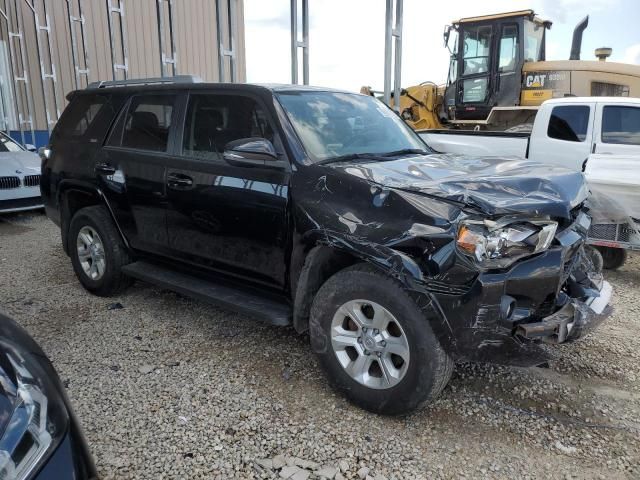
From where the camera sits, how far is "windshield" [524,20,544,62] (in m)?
11.0

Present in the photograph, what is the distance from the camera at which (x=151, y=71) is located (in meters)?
14.5

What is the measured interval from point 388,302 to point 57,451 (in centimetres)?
166

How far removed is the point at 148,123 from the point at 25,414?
3175mm

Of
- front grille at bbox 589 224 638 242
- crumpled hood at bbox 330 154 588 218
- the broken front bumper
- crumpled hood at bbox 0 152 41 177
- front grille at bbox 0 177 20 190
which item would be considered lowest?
front grille at bbox 589 224 638 242

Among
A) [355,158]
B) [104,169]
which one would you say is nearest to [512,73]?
[355,158]

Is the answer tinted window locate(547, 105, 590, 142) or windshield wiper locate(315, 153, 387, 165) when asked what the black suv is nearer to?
windshield wiper locate(315, 153, 387, 165)

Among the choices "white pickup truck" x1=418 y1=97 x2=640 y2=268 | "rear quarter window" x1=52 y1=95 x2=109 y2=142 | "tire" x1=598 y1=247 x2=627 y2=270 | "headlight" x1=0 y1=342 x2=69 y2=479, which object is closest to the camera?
"headlight" x1=0 y1=342 x2=69 y2=479

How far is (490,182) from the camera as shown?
277 centimetres

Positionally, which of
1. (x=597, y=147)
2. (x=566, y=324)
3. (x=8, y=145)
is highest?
(x=597, y=147)

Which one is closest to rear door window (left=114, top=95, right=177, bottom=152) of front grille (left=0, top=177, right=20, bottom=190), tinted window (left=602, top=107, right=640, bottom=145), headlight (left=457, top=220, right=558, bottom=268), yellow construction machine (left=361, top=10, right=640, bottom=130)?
headlight (left=457, top=220, right=558, bottom=268)

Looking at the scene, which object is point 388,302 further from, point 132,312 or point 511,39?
point 511,39

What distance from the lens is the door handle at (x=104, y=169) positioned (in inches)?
→ 171

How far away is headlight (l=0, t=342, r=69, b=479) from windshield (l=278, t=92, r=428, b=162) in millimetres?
2034

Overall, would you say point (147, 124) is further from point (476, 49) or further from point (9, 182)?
point (476, 49)
